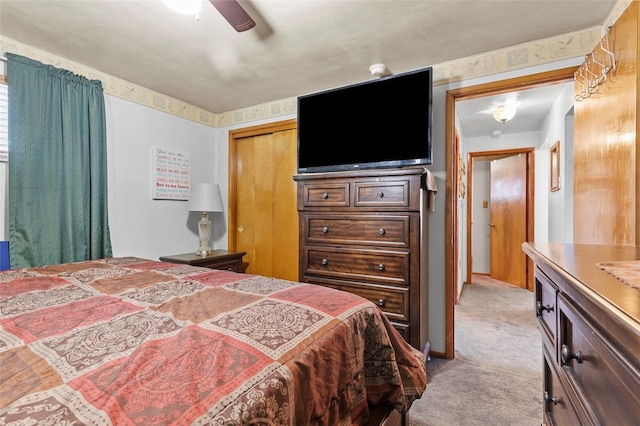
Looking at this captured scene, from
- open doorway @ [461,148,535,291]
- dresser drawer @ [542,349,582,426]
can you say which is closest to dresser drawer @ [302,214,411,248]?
dresser drawer @ [542,349,582,426]

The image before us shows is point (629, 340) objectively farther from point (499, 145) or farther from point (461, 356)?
point (499, 145)

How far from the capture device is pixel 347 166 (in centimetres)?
245

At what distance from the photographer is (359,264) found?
2.17 metres

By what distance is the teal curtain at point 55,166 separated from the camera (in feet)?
6.97

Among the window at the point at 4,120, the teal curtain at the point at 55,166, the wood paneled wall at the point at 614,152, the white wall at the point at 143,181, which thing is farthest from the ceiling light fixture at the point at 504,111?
the window at the point at 4,120

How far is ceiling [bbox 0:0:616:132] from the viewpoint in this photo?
178cm

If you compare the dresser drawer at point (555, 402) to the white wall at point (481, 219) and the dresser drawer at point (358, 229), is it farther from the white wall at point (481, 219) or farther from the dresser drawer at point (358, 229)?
the white wall at point (481, 219)

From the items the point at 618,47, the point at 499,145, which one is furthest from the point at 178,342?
the point at 499,145

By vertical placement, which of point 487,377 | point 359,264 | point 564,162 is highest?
point 564,162

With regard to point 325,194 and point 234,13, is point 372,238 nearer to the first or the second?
point 325,194

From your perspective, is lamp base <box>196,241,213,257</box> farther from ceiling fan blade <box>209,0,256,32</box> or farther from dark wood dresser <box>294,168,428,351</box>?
ceiling fan blade <box>209,0,256,32</box>

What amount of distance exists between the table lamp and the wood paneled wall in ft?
9.81

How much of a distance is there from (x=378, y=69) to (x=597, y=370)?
92.1 inches

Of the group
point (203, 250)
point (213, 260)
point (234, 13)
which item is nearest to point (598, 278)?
point (234, 13)
